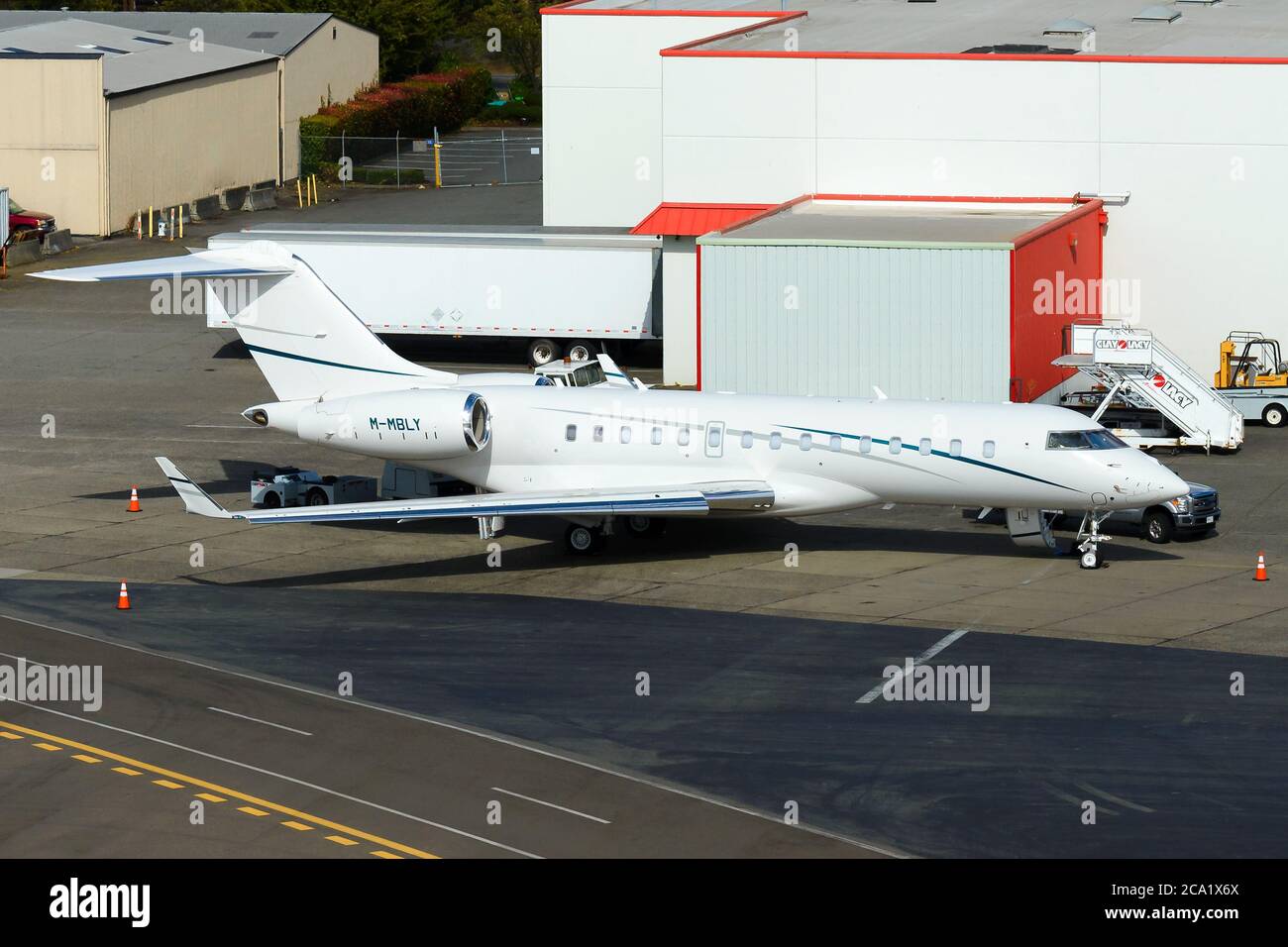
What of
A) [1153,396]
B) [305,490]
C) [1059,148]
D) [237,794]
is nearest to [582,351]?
[1059,148]

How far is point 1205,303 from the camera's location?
51375 millimetres

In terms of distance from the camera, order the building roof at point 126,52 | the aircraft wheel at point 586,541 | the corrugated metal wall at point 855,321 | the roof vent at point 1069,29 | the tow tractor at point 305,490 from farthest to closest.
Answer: the building roof at point 126,52, the roof vent at point 1069,29, the corrugated metal wall at point 855,321, the tow tractor at point 305,490, the aircraft wheel at point 586,541

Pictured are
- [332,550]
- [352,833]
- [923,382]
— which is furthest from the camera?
[923,382]

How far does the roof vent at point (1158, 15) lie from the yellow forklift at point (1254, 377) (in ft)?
49.0

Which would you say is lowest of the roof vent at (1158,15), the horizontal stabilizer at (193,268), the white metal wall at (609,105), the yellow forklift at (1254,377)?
the yellow forklift at (1254,377)

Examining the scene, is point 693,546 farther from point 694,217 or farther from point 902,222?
point 694,217

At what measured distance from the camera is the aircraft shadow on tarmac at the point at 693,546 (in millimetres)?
35719

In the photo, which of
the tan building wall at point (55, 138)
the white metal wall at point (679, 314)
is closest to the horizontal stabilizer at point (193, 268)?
the white metal wall at point (679, 314)

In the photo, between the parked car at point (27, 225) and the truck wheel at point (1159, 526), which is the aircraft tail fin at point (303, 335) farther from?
the parked car at point (27, 225)

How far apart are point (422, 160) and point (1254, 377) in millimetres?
54153

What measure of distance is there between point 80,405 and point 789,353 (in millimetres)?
18922

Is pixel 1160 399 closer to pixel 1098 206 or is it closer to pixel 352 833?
pixel 1098 206

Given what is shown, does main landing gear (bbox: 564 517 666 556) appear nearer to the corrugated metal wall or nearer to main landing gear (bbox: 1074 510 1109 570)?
main landing gear (bbox: 1074 510 1109 570)

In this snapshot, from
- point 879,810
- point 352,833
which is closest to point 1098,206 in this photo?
point 879,810
